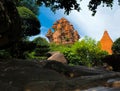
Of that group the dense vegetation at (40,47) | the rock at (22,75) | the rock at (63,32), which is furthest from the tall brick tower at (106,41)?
the rock at (22,75)

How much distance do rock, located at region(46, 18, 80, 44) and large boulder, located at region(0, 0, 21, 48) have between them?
41.5 meters

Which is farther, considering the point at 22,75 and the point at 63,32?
the point at 63,32

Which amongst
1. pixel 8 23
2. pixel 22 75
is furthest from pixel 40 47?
pixel 22 75

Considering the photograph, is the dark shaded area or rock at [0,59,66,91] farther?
the dark shaded area

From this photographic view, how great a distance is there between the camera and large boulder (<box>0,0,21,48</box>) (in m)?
12.9

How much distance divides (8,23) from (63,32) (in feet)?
145

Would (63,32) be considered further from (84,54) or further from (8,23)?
(8,23)

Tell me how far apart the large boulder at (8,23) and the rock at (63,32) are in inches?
1634

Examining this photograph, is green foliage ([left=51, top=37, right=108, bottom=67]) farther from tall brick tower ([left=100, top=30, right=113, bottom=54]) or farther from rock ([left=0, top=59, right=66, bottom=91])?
tall brick tower ([left=100, top=30, right=113, bottom=54])

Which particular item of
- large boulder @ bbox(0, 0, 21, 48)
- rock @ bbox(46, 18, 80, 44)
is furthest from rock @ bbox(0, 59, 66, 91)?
rock @ bbox(46, 18, 80, 44)

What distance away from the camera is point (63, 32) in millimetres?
57406

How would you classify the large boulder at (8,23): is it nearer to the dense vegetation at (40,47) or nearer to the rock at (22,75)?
the rock at (22,75)

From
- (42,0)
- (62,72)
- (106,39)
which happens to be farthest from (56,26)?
(62,72)

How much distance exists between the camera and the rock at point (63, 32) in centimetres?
5647
